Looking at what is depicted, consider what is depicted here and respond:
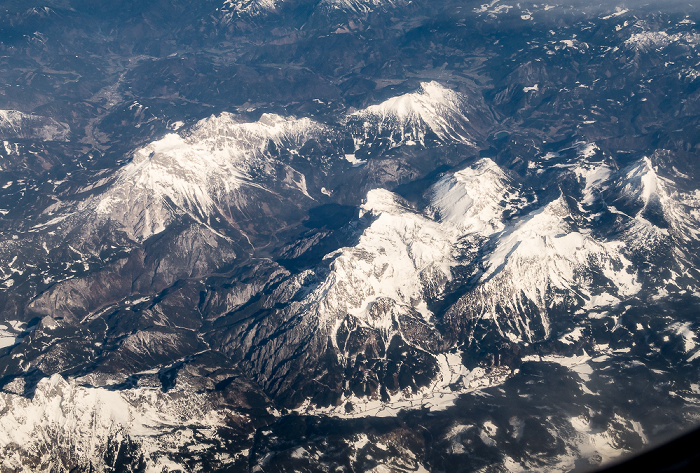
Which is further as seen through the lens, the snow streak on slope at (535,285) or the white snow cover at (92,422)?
the snow streak on slope at (535,285)

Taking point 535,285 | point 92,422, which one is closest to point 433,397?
point 535,285

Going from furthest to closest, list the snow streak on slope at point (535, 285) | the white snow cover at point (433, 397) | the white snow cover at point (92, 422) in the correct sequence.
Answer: the snow streak on slope at point (535, 285)
the white snow cover at point (433, 397)
the white snow cover at point (92, 422)

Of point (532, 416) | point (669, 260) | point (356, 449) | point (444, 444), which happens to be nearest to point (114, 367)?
point (356, 449)

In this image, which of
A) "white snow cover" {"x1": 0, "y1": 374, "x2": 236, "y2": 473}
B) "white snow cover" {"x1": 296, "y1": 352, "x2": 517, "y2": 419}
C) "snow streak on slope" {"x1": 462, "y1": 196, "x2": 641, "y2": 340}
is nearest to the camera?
"white snow cover" {"x1": 0, "y1": 374, "x2": 236, "y2": 473}

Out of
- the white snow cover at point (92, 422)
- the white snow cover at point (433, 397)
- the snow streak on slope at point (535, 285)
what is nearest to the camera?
the white snow cover at point (92, 422)

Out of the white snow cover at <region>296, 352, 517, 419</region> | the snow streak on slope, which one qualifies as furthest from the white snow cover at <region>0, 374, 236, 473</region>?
the snow streak on slope

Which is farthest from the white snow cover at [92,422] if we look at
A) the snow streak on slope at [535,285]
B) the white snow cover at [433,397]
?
the snow streak on slope at [535,285]

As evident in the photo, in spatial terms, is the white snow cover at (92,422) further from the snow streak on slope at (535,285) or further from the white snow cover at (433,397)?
the snow streak on slope at (535,285)

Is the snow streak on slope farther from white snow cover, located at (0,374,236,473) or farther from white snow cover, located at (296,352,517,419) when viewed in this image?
white snow cover, located at (0,374,236,473)

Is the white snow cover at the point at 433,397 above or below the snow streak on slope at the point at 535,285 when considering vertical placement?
below

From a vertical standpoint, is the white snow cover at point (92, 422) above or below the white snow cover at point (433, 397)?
above
